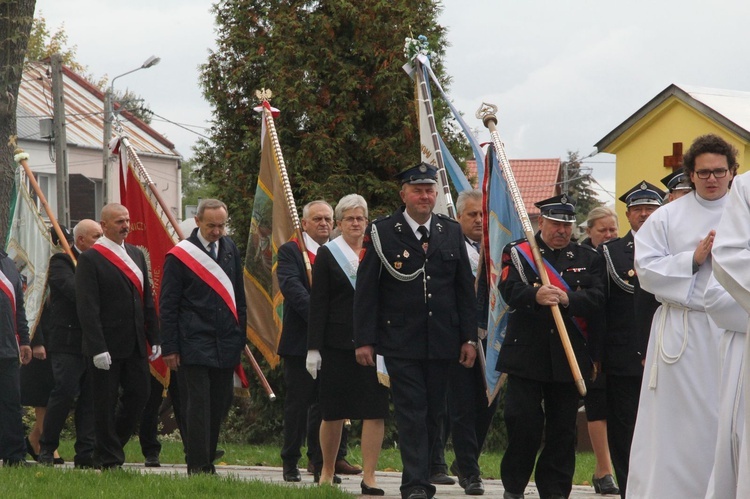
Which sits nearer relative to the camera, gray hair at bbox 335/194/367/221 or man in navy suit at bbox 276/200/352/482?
gray hair at bbox 335/194/367/221

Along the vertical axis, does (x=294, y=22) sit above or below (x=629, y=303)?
above

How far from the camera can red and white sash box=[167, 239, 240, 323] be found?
9969mm

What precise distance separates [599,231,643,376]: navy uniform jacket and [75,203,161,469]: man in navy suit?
3835 millimetres

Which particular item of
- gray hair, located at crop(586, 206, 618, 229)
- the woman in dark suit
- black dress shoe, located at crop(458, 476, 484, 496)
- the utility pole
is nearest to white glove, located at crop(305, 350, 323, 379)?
the woman in dark suit

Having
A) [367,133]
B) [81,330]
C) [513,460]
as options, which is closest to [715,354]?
[513,460]

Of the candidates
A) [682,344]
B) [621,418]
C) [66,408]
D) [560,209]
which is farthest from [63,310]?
[682,344]

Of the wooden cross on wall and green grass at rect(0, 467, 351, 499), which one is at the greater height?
the wooden cross on wall

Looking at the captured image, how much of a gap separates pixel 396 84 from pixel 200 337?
6360 millimetres

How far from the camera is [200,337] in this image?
32.2 feet

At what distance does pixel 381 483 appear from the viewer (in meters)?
10.3

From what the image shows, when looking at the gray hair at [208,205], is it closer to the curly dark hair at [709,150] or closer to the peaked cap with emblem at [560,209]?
the peaked cap with emblem at [560,209]

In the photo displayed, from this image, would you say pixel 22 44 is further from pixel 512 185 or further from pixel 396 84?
pixel 512 185

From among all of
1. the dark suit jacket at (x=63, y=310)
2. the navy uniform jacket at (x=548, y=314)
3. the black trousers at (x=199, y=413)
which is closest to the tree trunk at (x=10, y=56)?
the dark suit jacket at (x=63, y=310)

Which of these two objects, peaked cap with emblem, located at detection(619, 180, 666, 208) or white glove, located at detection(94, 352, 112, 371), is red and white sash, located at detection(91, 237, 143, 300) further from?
peaked cap with emblem, located at detection(619, 180, 666, 208)
